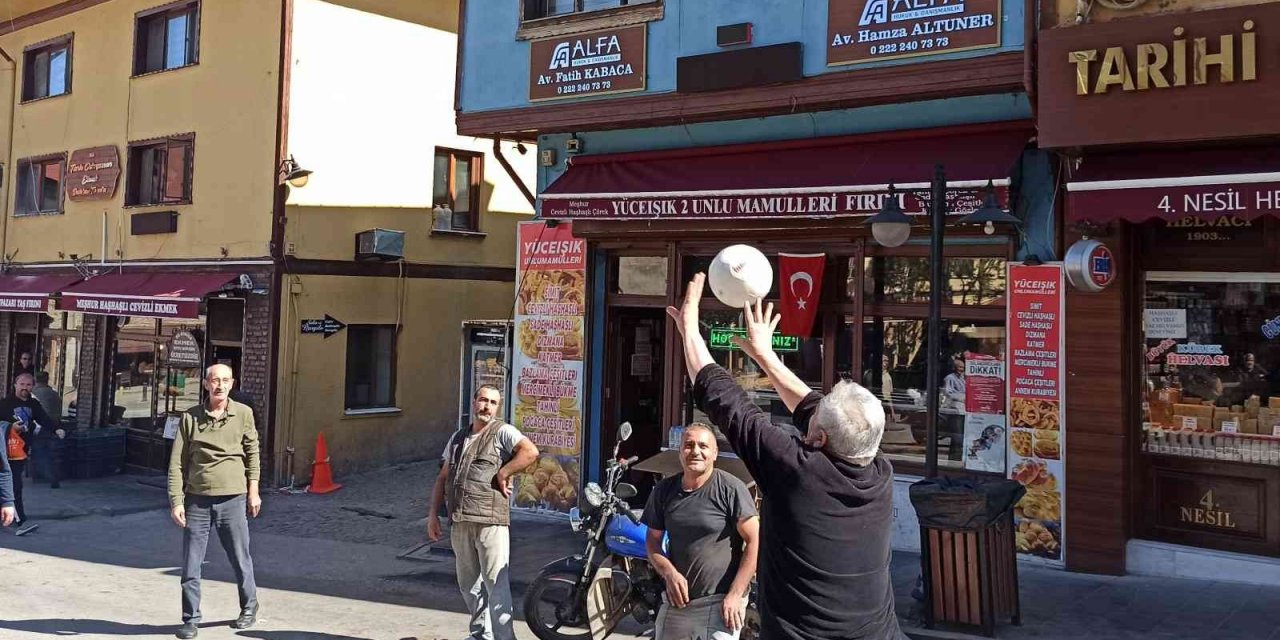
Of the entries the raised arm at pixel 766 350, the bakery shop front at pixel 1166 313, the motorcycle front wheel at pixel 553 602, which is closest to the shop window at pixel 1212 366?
the bakery shop front at pixel 1166 313

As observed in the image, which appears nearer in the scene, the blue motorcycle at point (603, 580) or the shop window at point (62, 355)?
the blue motorcycle at point (603, 580)

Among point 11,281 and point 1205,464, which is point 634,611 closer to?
point 1205,464

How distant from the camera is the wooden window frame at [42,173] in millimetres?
19516

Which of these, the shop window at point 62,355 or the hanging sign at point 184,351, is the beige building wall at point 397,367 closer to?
the hanging sign at point 184,351

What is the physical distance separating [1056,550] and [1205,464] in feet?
4.53

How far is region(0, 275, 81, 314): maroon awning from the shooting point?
18094 millimetres

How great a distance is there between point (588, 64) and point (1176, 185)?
18.9ft

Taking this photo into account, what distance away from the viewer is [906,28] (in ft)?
30.3

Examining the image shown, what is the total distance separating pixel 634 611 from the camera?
7.04 m

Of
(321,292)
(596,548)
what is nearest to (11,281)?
(321,292)

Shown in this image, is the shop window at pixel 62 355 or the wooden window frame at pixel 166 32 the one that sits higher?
the wooden window frame at pixel 166 32

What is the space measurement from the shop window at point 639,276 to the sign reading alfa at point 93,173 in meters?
10.7

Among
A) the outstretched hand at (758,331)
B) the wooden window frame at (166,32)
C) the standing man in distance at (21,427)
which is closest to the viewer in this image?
the outstretched hand at (758,331)

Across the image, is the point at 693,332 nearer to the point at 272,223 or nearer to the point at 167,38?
the point at 272,223
